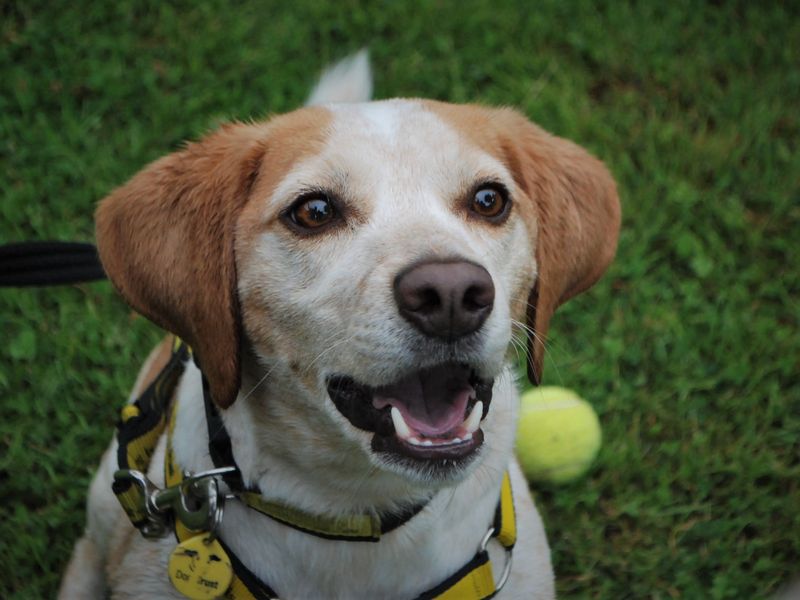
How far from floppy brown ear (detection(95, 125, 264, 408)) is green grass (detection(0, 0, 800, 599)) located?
5.22 feet

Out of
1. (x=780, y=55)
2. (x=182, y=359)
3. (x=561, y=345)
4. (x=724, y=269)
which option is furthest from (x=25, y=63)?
(x=780, y=55)

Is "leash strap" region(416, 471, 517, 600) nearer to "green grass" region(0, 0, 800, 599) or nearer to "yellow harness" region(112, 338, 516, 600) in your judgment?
"yellow harness" region(112, 338, 516, 600)

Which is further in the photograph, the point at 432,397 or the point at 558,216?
the point at 558,216

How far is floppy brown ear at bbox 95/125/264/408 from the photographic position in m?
2.54

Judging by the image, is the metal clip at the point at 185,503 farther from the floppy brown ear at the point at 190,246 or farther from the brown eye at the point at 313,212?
the brown eye at the point at 313,212

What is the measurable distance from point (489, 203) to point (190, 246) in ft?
2.82

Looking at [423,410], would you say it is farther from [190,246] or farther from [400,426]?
[190,246]

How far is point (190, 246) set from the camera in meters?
2.60

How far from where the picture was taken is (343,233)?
253cm

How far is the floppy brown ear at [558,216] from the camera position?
9.30 ft

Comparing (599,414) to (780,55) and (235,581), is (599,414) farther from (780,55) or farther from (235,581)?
(780,55)

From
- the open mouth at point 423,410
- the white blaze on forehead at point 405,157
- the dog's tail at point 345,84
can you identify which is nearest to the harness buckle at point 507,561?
the open mouth at point 423,410

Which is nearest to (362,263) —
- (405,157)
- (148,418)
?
(405,157)

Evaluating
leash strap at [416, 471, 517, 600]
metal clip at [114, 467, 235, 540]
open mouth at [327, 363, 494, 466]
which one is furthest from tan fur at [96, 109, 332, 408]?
leash strap at [416, 471, 517, 600]
